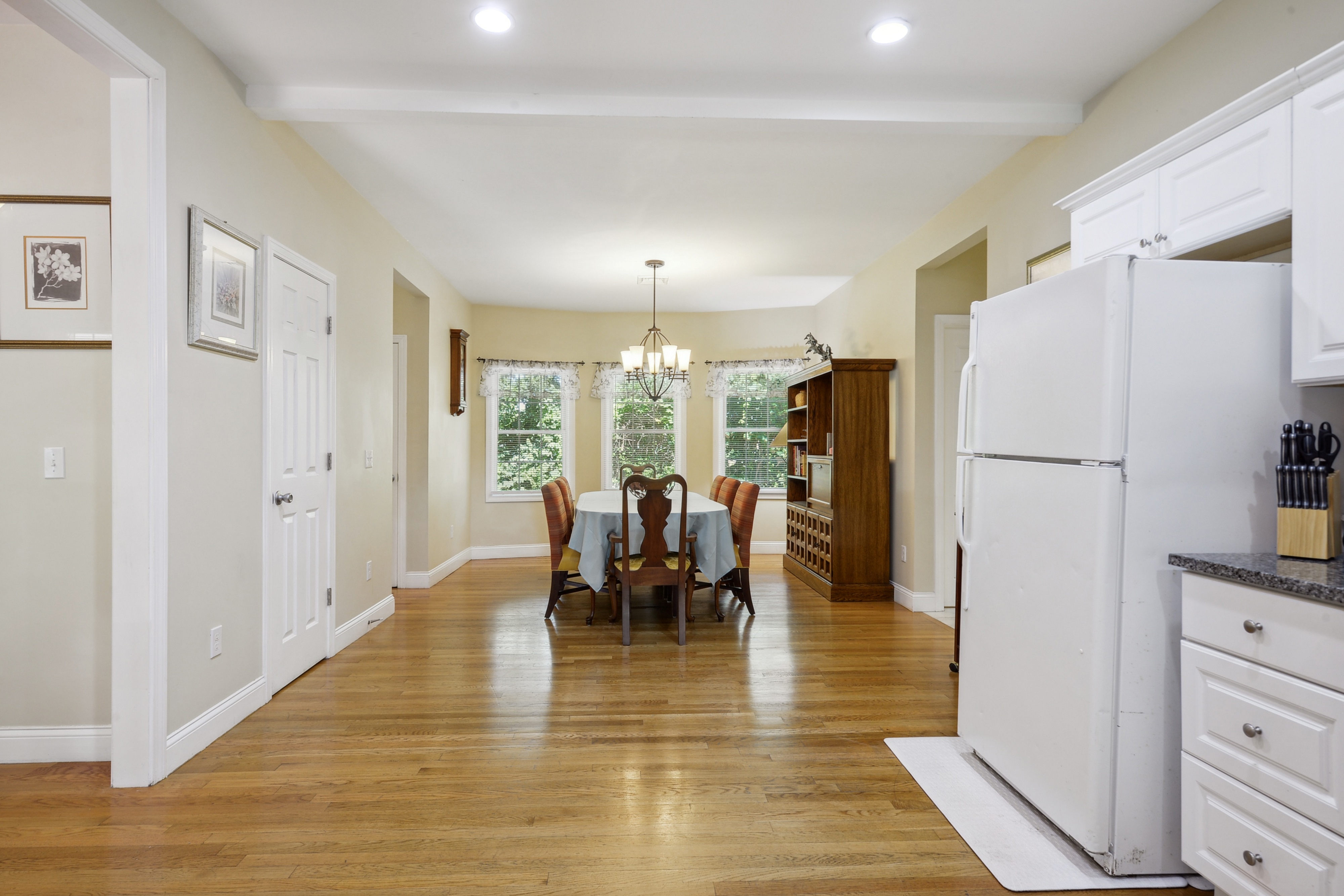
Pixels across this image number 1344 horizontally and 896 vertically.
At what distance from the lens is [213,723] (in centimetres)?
269

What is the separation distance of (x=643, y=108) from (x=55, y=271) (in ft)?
7.39

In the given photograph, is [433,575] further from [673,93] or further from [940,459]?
[673,93]

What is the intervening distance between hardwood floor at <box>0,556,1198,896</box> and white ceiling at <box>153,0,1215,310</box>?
252 cm

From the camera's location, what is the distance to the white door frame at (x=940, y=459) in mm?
4871

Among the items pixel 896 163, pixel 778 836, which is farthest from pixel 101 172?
pixel 896 163

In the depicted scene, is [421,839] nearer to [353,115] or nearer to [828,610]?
[353,115]

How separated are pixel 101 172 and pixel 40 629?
163 cm

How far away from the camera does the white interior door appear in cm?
316

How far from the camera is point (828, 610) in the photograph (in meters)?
4.89

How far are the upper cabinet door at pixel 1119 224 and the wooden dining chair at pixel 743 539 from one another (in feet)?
8.06

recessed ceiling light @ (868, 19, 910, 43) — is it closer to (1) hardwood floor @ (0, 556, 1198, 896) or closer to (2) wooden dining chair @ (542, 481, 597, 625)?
(1) hardwood floor @ (0, 556, 1198, 896)

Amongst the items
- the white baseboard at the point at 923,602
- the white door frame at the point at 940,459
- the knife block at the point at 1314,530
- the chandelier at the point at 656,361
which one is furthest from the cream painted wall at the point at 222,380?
the white door frame at the point at 940,459

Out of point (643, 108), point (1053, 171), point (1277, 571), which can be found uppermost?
point (643, 108)

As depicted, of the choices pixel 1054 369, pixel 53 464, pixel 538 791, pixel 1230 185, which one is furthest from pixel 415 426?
pixel 1230 185
